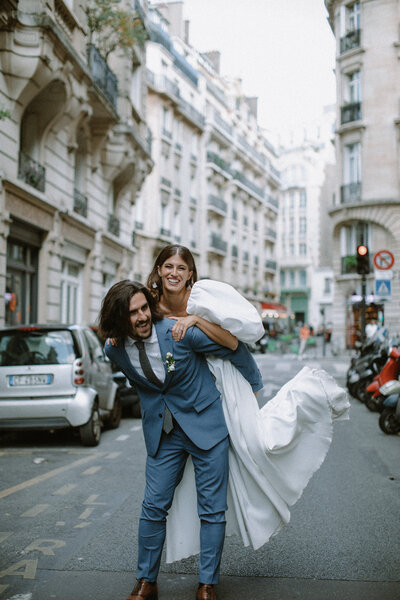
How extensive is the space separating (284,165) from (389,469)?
251 feet

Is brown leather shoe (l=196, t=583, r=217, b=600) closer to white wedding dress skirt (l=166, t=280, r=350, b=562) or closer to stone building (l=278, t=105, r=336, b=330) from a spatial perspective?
white wedding dress skirt (l=166, t=280, r=350, b=562)

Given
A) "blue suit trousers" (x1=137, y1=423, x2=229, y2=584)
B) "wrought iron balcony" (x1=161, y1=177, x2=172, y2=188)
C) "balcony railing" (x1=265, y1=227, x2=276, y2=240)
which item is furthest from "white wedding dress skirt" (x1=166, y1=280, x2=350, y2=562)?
"balcony railing" (x1=265, y1=227, x2=276, y2=240)

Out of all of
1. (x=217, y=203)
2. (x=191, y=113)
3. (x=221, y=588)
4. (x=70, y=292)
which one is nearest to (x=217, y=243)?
(x=217, y=203)

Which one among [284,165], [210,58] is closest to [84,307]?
[210,58]

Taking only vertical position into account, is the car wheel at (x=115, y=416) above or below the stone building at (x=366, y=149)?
below

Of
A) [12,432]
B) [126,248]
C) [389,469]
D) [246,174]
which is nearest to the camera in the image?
[389,469]

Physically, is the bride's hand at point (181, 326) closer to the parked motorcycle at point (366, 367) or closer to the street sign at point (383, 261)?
the parked motorcycle at point (366, 367)

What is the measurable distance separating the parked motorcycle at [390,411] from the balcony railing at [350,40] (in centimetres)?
3223

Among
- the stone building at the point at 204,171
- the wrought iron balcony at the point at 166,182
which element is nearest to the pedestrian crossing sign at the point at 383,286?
the stone building at the point at 204,171

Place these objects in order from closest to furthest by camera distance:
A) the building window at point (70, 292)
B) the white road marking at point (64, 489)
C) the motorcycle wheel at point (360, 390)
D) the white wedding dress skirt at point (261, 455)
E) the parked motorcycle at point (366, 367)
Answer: the white wedding dress skirt at point (261, 455)
the white road marking at point (64, 489)
the parked motorcycle at point (366, 367)
the motorcycle wheel at point (360, 390)
the building window at point (70, 292)

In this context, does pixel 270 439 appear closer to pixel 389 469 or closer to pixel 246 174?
pixel 389 469

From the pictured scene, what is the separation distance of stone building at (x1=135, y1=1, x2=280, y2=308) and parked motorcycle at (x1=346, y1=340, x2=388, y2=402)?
2516 centimetres

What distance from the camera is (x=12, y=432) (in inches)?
415

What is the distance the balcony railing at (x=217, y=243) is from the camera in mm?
51200
